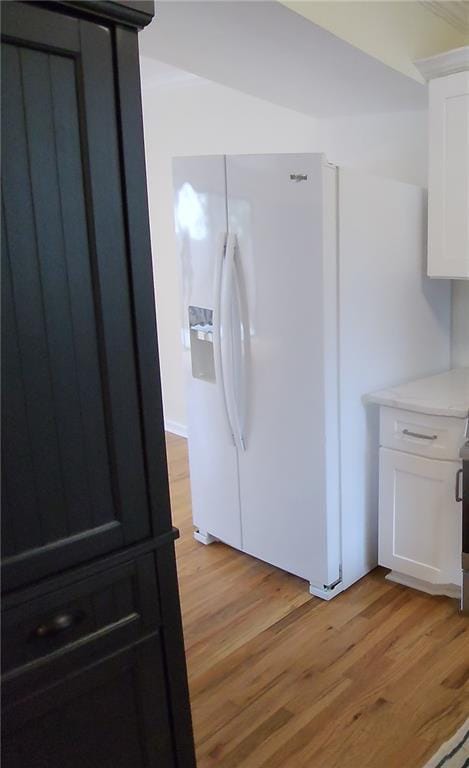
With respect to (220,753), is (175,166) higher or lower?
higher

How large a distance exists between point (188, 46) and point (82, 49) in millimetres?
1198

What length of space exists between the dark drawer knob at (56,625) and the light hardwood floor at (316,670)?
903mm

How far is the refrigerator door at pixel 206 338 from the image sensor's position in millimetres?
2518

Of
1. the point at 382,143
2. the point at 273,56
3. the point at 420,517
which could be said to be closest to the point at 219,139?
the point at 382,143

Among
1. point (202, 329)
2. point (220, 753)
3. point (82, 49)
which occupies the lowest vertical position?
point (220, 753)

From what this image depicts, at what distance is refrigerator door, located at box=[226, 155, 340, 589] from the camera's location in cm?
225

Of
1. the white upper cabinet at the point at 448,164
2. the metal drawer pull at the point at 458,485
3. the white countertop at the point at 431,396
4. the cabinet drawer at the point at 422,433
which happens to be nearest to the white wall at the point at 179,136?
the white upper cabinet at the point at 448,164

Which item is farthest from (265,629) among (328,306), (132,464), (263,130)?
(263,130)

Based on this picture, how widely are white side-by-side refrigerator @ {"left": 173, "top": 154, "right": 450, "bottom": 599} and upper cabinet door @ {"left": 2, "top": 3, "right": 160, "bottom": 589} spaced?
126 centimetres

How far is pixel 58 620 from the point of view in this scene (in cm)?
112

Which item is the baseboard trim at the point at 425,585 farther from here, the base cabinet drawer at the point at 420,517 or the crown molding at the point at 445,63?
the crown molding at the point at 445,63

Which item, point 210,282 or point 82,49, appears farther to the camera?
point 210,282

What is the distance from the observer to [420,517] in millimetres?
2443

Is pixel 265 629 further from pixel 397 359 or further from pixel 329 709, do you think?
pixel 397 359
